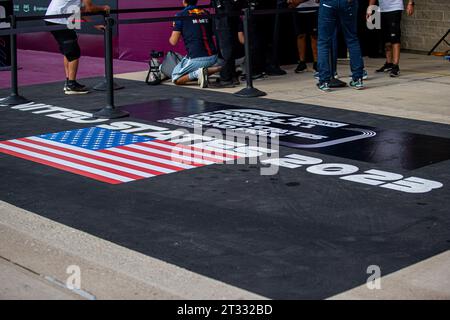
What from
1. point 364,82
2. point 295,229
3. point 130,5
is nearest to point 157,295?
point 295,229

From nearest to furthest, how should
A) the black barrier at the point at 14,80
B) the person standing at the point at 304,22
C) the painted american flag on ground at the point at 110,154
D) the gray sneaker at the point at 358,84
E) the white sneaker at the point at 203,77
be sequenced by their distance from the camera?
the painted american flag on ground at the point at 110,154
the black barrier at the point at 14,80
the gray sneaker at the point at 358,84
the white sneaker at the point at 203,77
the person standing at the point at 304,22

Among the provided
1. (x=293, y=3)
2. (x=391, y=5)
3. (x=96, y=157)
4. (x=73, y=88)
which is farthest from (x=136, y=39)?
(x=96, y=157)

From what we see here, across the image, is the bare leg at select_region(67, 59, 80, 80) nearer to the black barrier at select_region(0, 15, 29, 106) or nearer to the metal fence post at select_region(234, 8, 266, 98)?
the black barrier at select_region(0, 15, 29, 106)

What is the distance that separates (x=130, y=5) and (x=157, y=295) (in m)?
11.5

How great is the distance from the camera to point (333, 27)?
11664mm

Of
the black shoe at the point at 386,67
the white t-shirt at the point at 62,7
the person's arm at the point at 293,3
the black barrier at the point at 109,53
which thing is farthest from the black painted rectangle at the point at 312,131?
the black shoe at the point at 386,67

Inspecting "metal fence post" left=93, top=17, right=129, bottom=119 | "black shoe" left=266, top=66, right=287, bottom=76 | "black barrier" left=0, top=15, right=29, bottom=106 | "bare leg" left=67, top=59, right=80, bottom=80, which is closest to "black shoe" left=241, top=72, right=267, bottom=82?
"black shoe" left=266, top=66, right=287, bottom=76

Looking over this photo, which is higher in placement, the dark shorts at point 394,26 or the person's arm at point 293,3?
the person's arm at point 293,3

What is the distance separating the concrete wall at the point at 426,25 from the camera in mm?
A: 15656

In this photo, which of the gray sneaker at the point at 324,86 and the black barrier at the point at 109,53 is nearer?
the black barrier at the point at 109,53

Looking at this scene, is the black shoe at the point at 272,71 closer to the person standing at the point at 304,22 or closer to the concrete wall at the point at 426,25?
the person standing at the point at 304,22

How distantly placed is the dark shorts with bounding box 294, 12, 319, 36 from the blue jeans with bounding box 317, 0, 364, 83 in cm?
154

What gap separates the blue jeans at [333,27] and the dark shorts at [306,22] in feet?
5.05
